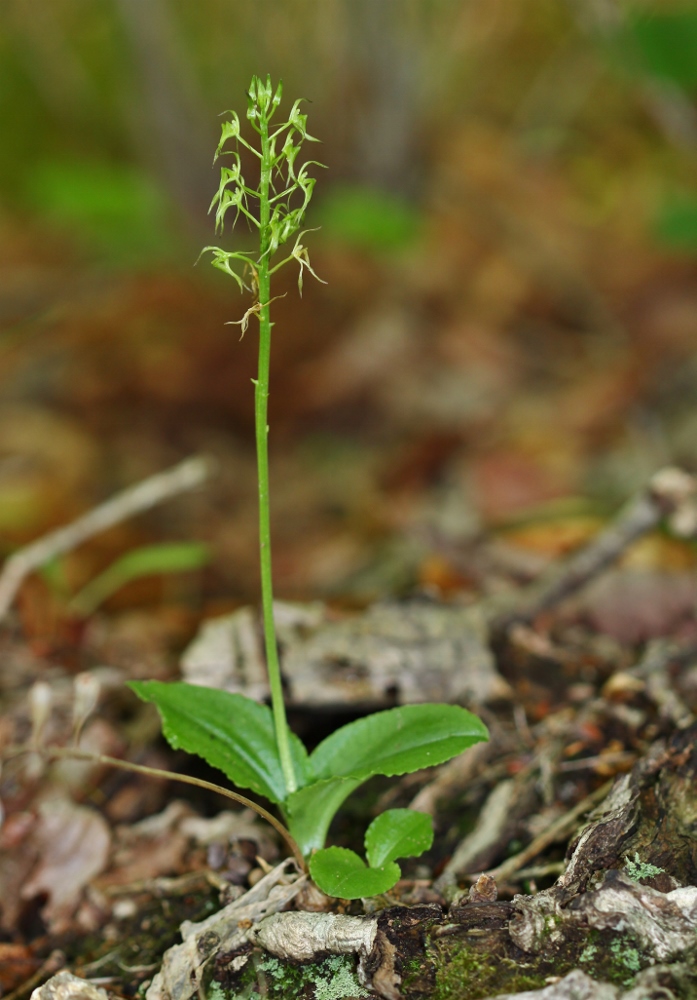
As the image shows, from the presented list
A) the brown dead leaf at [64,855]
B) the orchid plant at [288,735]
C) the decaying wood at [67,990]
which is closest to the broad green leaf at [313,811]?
the orchid plant at [288,735]

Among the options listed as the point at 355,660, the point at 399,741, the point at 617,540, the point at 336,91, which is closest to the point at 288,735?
the point at 399,741

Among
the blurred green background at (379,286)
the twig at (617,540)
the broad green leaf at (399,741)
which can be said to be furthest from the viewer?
the blurred green background at (379,286)

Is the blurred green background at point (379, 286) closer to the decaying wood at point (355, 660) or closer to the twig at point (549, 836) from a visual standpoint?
the decaying wood at point (355, 660)

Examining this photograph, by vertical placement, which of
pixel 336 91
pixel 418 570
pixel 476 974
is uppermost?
pixel 336 91

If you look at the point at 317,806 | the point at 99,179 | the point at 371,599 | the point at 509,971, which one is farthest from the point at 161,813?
the point at 99,179

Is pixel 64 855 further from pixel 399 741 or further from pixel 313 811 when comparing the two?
pixel 399 741

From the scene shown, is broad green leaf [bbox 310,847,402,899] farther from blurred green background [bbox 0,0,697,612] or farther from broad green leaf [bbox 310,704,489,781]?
blurred green background [bbox 0,0,697,612]
